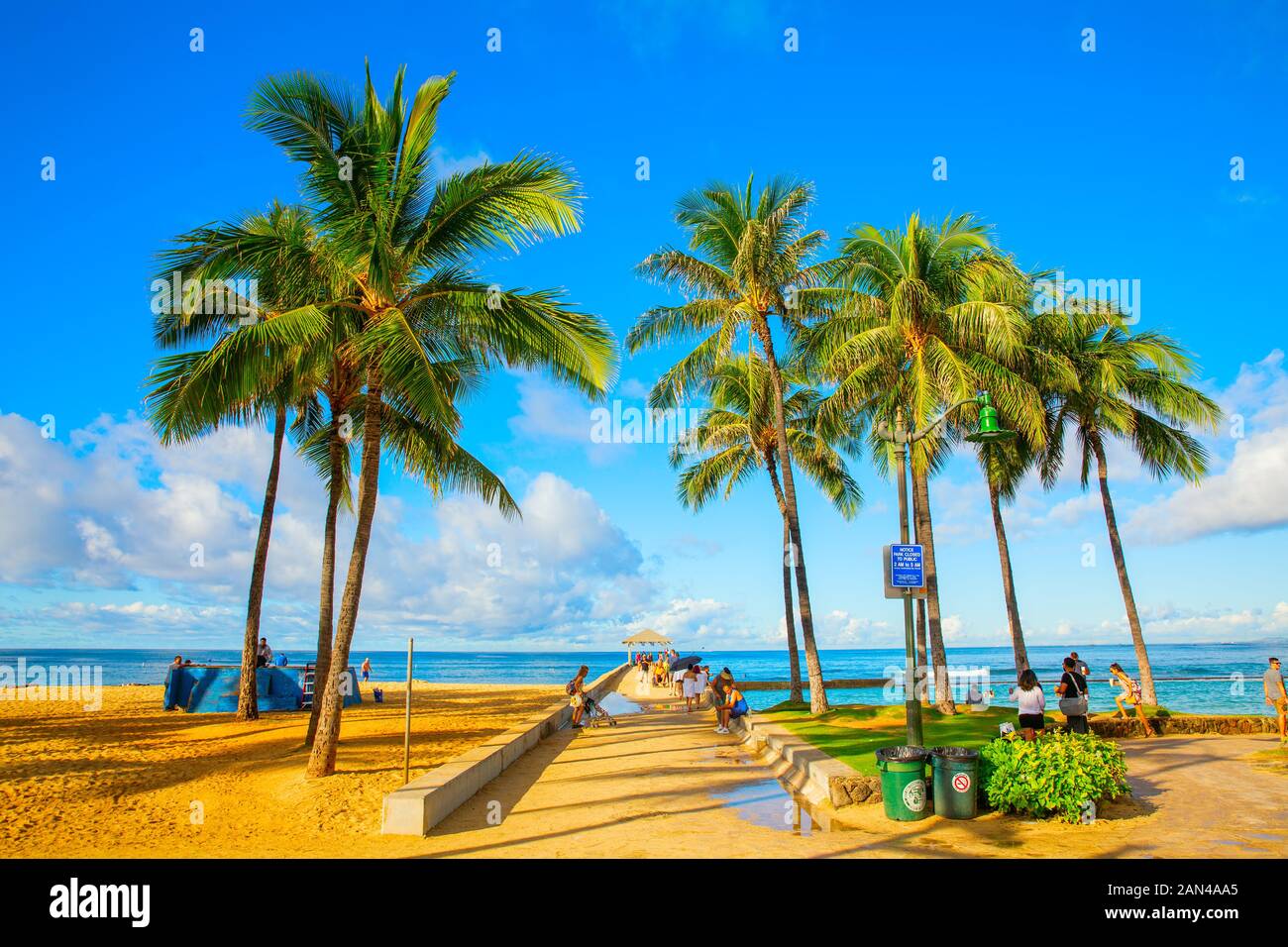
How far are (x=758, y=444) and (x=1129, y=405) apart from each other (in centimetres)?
1052

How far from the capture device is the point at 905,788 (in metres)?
9.23

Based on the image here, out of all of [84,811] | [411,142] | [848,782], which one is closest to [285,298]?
[411,142]

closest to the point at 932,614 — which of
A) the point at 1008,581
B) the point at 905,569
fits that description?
the point at 1008,581

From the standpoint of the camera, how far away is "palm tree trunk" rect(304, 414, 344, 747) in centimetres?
1619

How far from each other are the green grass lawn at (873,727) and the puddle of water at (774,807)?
4.08 feet

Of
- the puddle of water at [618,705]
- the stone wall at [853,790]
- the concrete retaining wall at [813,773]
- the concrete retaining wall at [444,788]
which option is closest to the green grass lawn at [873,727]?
the concrete retaining wall at [813,773]

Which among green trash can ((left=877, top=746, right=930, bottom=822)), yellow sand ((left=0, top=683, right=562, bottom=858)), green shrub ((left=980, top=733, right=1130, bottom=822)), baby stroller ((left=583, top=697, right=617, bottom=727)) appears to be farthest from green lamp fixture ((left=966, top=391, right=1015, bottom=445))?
baby stroller ((left=583, top=697, right=617, bottom=727))

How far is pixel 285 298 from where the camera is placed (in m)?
14.5

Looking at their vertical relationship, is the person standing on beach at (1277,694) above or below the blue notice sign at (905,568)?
below

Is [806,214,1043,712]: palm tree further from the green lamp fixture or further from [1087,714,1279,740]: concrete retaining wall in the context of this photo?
the green lamp fixture

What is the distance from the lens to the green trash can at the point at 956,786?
9.16m

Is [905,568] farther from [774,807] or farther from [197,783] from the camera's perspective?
[197,783]

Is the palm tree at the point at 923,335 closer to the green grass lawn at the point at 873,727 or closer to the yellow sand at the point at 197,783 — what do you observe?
the green grass lawn at the point at 873,727
